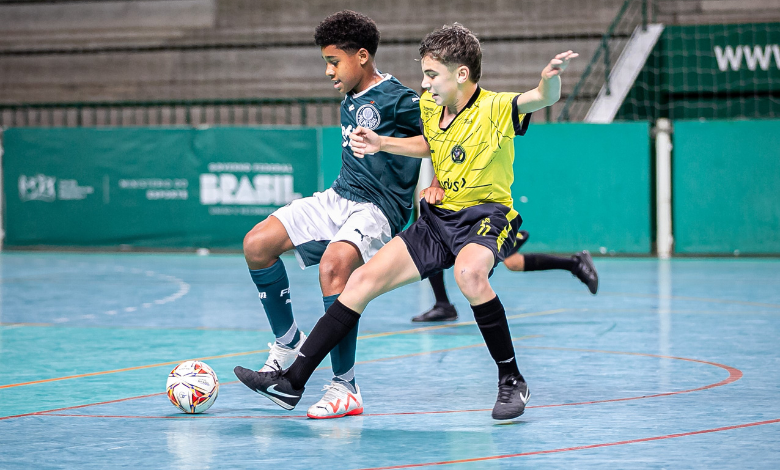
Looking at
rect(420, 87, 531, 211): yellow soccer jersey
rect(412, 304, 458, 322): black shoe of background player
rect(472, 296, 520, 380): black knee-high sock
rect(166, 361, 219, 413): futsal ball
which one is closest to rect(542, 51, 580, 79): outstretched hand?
rect(420, 87, 531, 211): yellow soccer jersey

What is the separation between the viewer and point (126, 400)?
5285 mm

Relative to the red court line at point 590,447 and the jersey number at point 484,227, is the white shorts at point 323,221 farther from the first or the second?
the red court line at point 590,447

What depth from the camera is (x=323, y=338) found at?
477 cm

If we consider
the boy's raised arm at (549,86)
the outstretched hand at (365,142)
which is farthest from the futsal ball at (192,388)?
the boy's raised arm at (549,86)

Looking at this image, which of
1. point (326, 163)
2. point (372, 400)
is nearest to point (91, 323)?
point (372, 400)

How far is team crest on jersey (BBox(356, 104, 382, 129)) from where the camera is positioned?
5.55 meters

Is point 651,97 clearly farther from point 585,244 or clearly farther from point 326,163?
point 326,163

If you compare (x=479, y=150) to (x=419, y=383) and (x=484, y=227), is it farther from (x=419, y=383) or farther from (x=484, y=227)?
(x=419, y=383)

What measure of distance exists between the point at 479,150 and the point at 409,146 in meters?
0.38

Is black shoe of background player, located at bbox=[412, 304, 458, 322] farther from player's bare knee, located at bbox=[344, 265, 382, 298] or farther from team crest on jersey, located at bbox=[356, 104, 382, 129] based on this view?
player's bare knee, located at bbox=[344, 265, 382, 298]

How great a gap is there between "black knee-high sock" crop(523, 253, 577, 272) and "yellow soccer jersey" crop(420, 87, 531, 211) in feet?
12.7

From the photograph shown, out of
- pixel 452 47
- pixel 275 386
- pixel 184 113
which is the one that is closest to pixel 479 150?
pixel 452 47

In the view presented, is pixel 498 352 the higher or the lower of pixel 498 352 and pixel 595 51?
the lower

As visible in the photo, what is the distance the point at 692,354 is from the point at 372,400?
7.81ft
